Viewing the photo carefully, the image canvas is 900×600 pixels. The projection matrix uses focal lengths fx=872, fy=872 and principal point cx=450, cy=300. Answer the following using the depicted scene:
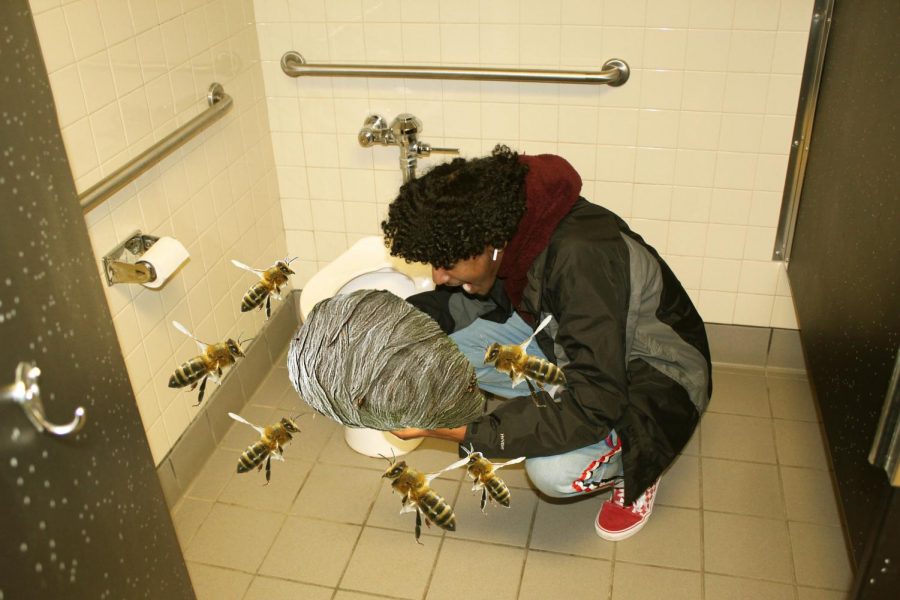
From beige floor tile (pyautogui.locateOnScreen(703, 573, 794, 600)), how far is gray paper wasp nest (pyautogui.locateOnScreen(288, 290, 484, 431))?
0.98m

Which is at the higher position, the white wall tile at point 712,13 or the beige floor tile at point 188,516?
the white wall tile at point 712,13

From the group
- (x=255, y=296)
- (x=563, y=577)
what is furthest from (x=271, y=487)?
(x=563, y=577)

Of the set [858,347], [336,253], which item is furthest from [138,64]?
[858,347]

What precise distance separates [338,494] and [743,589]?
1016mm

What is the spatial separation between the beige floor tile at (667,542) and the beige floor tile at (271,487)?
851 millimetres

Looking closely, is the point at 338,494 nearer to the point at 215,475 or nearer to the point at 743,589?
the point at 215,475

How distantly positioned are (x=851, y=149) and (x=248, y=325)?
1712mm

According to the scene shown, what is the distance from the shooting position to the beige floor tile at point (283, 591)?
6.54 feet

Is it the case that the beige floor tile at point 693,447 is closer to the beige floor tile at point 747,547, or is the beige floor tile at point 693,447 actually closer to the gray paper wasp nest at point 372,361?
the beige floor tile at point 747,547

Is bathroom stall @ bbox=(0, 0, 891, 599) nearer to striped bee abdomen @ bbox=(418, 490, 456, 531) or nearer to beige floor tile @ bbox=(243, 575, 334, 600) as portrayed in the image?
beige floor tile @ bbox=(243, 575, 334, 600)

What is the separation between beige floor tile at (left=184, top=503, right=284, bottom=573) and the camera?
210 centimetres

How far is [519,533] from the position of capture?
2.15m

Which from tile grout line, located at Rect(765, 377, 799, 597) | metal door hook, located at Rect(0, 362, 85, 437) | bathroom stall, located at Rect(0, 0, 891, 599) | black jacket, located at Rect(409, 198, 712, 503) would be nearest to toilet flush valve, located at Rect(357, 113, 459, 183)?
bathroom stall, located at Rect(0, 0, 891, 599)

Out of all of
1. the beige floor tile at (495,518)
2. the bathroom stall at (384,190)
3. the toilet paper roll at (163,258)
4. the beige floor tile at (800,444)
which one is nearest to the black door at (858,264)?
the bathroom stall at (384,190)
